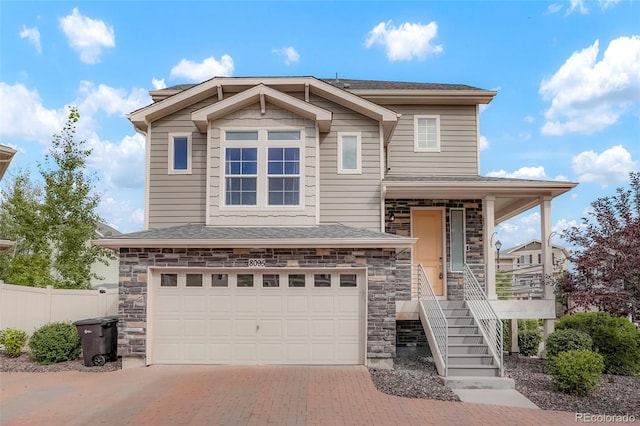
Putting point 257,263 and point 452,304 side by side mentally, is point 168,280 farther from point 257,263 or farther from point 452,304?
point 452,304

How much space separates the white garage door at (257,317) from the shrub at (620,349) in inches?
214

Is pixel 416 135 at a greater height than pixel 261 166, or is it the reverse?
pixel 416 135

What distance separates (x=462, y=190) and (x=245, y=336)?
6.10 meters

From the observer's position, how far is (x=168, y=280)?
10992 millimetres

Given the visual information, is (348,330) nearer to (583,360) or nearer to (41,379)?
(583,360)

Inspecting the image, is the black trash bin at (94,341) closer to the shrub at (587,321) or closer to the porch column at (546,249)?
the porch column at (546,249)

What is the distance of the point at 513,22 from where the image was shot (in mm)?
13594

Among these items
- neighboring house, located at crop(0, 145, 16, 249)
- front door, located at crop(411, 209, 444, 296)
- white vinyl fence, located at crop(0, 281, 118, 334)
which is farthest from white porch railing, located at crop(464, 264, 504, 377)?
neighboring house, located at crop(0, 145, 16, 249)

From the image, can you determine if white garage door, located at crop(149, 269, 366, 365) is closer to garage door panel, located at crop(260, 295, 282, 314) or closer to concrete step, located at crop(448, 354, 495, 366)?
garage door panel, located at crop(260, 295, 282, 314)

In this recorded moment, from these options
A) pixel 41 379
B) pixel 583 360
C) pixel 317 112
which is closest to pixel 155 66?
pixel 317 112

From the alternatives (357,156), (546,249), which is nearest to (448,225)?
(546,249)

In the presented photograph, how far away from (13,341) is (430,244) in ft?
35.1

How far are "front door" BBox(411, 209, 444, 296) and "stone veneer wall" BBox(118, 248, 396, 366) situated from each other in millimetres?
2815
